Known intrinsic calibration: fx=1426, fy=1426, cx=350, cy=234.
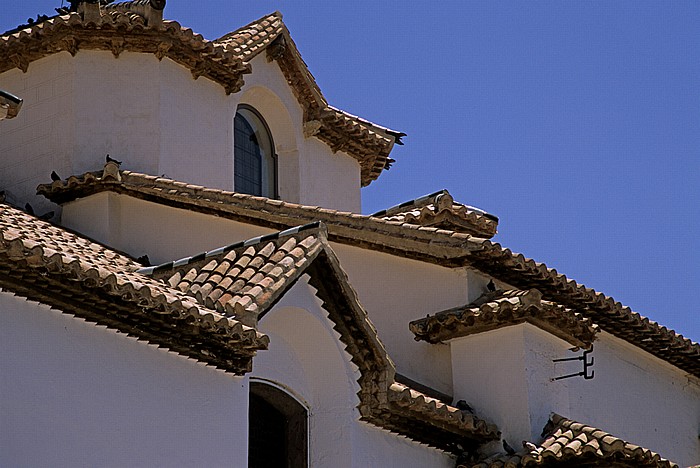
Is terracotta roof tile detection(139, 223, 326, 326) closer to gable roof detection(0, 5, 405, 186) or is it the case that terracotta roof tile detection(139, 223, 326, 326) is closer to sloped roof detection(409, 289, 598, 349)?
sloped roof detection(409, 289, 598, 349)

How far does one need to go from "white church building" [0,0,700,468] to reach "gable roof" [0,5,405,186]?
0.09ft

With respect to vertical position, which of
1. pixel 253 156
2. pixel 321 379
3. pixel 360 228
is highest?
pixel 253 156

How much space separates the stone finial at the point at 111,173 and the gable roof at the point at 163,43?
1.78 meters

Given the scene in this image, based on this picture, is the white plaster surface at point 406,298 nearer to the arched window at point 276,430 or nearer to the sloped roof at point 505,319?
the sloped roof at point 505,319

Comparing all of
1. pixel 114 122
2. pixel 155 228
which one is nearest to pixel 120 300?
pixel 155 228

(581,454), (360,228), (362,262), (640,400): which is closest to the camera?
(581,454)

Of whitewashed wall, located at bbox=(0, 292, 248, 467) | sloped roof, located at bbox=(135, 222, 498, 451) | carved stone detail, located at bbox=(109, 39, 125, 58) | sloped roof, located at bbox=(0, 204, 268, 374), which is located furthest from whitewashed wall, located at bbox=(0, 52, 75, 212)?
whitewashed wall, located at bbox=(0, 292, 248, 467)

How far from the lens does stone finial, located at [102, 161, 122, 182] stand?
13.2 meters

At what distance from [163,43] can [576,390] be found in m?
5.50

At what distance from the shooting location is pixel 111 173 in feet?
43.5

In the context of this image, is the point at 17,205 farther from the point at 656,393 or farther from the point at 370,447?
the point at 656,393

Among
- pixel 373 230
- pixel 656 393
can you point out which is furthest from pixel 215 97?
pixel 656 393

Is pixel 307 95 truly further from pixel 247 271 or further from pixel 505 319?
pixel 247 271

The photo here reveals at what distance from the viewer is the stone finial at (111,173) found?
13234mm
